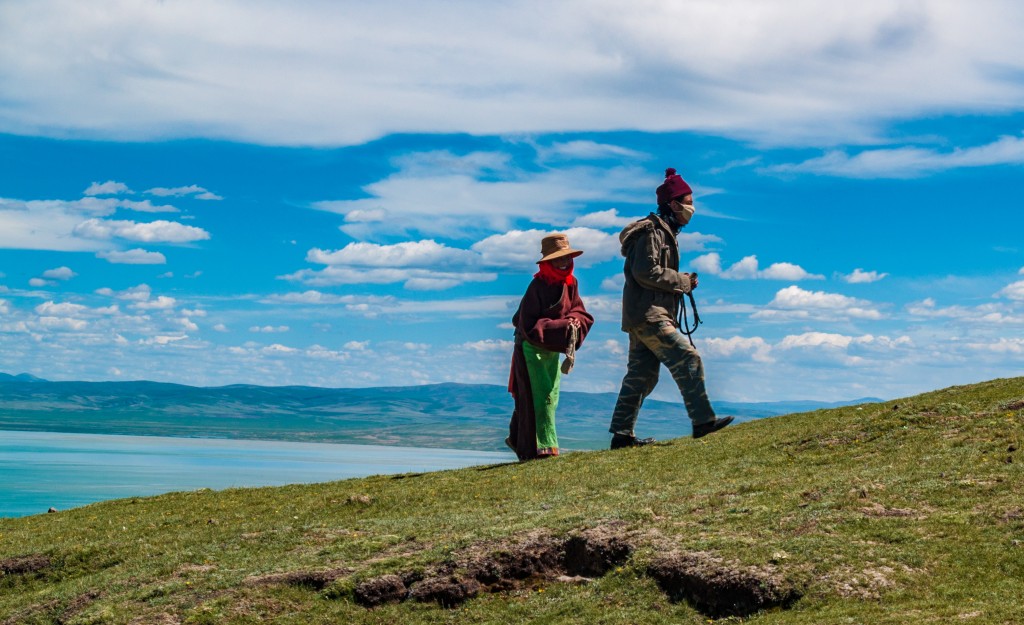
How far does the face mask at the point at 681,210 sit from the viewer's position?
22.5 metres

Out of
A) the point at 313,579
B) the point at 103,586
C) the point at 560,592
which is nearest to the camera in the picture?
the point at 560,592

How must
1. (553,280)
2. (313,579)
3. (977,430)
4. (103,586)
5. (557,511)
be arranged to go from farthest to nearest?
(553,280) < (977,430) < (557,511) < (103,586) < (313,579)

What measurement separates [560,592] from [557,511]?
3200 millimetres

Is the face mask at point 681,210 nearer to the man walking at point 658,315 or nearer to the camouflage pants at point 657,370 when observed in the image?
the man walking at point 658,315

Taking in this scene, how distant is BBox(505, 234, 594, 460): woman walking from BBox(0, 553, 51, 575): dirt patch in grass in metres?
10.0

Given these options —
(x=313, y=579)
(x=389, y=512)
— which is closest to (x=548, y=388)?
(x=389, y=512)

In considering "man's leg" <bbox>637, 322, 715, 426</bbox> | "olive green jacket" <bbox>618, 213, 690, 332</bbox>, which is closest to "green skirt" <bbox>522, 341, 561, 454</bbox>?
"olive green jacket" <bbox>618, 213, 690, 332</bbox>

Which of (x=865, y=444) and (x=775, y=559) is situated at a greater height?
(x=865, y=444)

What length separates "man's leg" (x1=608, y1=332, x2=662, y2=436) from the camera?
22.4m

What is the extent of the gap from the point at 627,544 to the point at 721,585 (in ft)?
5.85

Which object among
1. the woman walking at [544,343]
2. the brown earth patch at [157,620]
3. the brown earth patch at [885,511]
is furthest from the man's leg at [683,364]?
the brown earth patch at [157,620]

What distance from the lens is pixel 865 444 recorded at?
17.8 meters

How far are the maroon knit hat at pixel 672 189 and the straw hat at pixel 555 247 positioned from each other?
7.31 feet

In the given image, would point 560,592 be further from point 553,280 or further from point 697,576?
point 553,280
